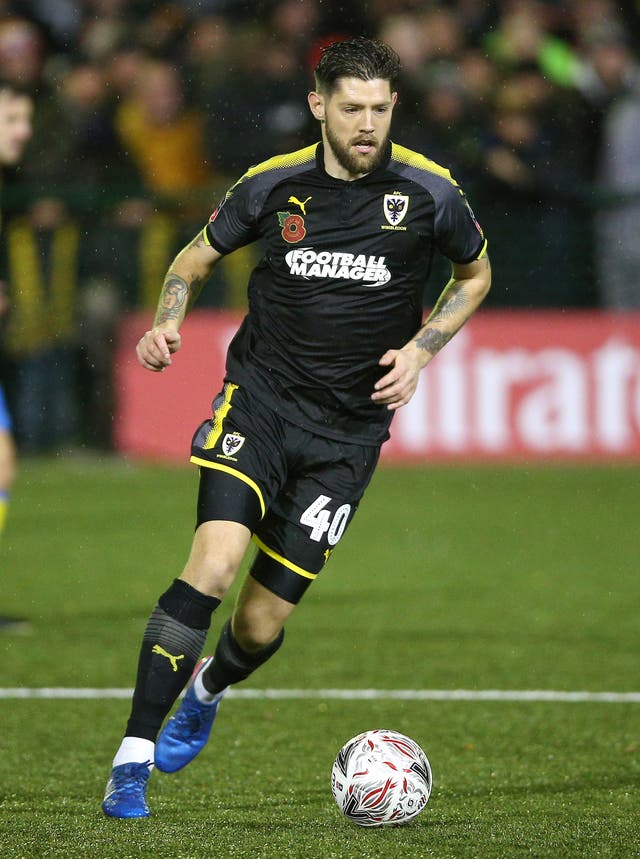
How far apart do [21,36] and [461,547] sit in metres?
6.58

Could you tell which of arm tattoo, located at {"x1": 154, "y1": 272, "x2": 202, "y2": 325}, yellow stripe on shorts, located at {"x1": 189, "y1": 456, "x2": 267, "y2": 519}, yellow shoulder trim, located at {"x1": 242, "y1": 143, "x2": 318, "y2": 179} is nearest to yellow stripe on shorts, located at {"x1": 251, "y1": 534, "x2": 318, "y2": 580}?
yellow stripe on shorts, located at {"x1": 189, "y1": 456, "x2": 267, "y2": 519}

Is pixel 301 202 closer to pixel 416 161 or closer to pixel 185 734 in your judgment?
pixel 416 161

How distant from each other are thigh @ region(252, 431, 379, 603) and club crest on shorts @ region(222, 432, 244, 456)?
223mm

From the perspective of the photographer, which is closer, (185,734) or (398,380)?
(398,380)

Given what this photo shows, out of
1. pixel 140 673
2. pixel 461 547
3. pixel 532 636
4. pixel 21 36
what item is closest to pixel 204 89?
pixel 21 36

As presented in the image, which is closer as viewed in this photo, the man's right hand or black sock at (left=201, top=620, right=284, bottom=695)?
the man's right hand

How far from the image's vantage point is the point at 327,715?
20.5ft

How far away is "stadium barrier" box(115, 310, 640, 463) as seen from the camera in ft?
44.3

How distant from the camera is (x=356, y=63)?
16.5ft

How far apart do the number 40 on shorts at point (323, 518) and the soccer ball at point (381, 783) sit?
762 mm

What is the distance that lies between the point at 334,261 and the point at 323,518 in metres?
0.83

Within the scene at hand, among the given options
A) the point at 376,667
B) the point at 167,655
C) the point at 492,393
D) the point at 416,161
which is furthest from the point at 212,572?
the point at 492,393

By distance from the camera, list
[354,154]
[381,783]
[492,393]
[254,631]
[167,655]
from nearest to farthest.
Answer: [381,783] → [167,655] → [354,154] → [254,631] → [492,393]

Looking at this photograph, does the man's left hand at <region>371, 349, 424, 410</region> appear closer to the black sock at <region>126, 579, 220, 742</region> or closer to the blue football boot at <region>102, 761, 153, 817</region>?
the black sock at <region>126, 579, 220, 742</region>
